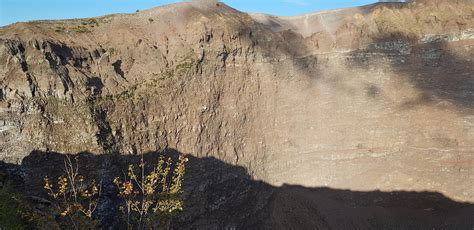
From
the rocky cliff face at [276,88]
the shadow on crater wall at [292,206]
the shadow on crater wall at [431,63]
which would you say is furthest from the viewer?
the shadow on crater wall at [431,63]

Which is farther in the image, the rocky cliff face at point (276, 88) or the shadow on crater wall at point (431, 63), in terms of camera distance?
the shadow on crater wall at point (431, 63)

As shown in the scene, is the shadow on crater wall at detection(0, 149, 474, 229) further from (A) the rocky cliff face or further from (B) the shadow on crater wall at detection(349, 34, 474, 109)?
(B) the shadow on crater wall at detection(349, 34, 474, 109)

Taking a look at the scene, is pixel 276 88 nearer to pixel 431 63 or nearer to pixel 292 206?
pixel 292 206

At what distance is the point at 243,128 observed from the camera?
28281 mm

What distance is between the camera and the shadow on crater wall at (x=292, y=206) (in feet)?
79.1

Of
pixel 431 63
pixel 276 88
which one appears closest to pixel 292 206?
pixel 276 88

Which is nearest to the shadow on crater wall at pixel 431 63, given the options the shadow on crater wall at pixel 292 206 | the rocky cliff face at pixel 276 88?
the rocky cliff face at pixel 276 88

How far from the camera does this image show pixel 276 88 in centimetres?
3002

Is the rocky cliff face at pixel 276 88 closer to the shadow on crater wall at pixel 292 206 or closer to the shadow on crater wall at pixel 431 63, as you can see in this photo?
the shadow on crater wall at pixel 431 63

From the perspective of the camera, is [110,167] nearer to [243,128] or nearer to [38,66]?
[38,66]

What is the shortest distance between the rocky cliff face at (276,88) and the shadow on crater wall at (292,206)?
2.08 feet

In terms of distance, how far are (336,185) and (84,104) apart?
16.6 m

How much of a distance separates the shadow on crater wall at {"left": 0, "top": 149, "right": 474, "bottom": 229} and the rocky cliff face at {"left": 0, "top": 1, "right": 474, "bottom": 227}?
635mm

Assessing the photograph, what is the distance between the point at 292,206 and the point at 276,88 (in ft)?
26.2
